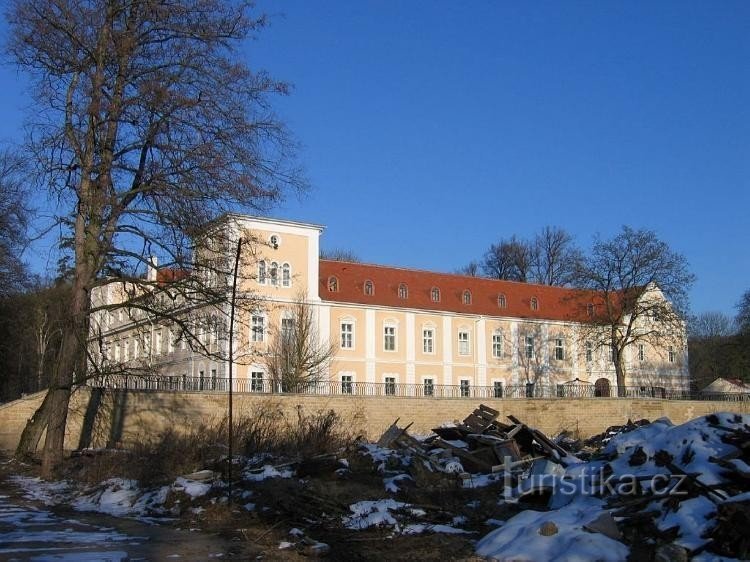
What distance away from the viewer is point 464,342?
57344 mm

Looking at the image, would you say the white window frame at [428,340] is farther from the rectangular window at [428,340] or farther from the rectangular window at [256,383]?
the rectangular window at [256,383]

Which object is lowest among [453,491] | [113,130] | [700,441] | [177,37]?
[453,491]

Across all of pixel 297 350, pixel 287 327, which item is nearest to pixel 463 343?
pixel 287 327

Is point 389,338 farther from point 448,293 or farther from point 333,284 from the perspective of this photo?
point 448,293

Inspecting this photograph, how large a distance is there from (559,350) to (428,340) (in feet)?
39.7

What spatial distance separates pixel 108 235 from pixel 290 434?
7.81m

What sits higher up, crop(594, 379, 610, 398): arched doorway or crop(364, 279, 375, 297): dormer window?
crop(364, 279, 375, 297): dormer window

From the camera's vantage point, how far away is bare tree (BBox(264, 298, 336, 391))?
45.2 m

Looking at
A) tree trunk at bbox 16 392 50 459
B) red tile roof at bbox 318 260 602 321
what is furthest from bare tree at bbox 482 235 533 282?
tree trunk at bbox 16 392 50 459

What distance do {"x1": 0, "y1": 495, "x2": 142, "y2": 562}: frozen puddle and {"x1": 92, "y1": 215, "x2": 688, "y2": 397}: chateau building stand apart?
90.6 feet

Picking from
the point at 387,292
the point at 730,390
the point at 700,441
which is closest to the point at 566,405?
the point at 387,292

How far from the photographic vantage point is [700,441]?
37.5ft

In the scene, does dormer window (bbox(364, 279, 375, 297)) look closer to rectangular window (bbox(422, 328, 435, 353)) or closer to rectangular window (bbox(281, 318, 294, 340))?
rectangular window (bbox(422, 328, 435, 353))

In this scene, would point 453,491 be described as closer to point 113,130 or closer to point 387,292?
point 113,130
